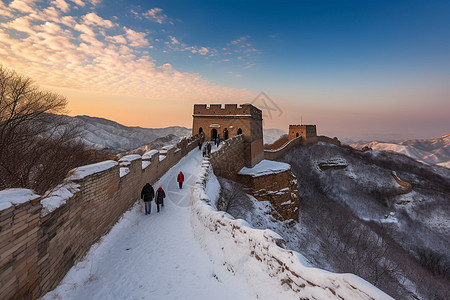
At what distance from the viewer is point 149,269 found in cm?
480

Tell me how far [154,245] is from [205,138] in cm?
1689

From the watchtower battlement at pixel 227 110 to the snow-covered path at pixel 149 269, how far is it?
50.4ft

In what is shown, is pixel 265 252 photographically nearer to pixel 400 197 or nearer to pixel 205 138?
pixel 205 138

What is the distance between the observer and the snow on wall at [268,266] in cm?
244

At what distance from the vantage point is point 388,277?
54.5 feet

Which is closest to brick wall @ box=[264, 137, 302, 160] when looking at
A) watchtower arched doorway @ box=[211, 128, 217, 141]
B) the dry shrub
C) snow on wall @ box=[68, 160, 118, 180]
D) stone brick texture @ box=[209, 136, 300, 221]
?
stone brick texture @ box=[209, 136, 300, 221]

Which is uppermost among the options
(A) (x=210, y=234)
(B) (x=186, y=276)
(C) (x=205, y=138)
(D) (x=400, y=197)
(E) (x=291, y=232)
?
(C) (x=205, y=138)

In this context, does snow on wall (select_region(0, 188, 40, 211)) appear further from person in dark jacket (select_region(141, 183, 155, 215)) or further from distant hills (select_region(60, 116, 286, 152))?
distant hills (select_region(60, 116, 286, 152))

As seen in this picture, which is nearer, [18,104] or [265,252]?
[265,252]

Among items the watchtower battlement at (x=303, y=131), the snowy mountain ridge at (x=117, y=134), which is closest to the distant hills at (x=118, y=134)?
the snowy mountain ridge at (x=117, y=134)

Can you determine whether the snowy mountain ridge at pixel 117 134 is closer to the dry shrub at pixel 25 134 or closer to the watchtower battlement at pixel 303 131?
the watchtower battlement at pixel 303 131

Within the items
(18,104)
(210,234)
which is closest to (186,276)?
(210,234)

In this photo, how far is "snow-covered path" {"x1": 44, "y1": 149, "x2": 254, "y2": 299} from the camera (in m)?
3.99

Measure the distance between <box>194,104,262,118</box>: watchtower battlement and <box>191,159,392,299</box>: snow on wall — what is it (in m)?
16.1
